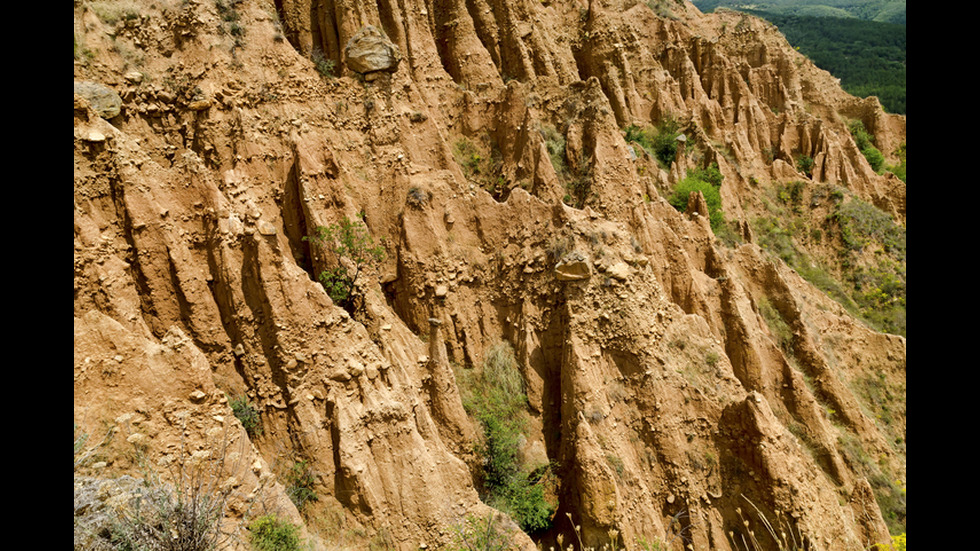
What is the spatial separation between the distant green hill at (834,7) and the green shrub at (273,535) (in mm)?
125502

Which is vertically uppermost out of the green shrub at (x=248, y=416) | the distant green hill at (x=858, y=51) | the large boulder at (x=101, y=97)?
the distant green hill at (x=858, y=51)

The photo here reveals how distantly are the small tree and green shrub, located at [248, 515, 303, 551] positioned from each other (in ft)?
17.5

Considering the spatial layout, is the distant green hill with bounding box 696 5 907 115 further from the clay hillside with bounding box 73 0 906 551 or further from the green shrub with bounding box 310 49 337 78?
the green shrub with bounding box 310 49 337 78

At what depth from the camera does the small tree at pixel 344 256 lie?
1213 centimetres

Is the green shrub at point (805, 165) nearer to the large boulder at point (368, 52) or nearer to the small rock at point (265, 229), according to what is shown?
the large boulder at point (368, 52)

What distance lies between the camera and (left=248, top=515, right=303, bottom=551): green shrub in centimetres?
752

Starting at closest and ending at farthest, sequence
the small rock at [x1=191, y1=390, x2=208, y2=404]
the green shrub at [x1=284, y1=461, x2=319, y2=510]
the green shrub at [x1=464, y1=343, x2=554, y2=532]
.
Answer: the small rock at [x1=191, y1=390, x2=208, y2=404] < the green shrub at [x1=284, y1=461, x2=319, y2=510] < the green shrub at [x1=464, y1=343, x2=554, y2=532]

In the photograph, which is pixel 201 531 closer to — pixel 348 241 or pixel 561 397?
pixel 348 241

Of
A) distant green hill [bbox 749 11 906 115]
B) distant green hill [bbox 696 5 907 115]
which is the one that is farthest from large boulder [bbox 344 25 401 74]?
distant green hill [bbox 749 11 906 115]

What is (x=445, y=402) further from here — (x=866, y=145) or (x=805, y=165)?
(x=866, y=145)

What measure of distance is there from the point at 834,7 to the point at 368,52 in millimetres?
165510

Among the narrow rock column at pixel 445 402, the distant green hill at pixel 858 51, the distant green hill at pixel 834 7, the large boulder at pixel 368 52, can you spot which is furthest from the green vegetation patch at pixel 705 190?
the distant green hill at pixel 834 7

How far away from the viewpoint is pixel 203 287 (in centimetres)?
1053
